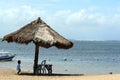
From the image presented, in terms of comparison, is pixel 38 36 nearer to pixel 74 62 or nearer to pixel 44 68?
pixel 44 68

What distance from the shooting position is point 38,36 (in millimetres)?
23047

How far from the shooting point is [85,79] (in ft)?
66.0

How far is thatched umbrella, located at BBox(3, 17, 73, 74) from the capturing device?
75.2ft

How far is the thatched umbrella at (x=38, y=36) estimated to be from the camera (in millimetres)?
22906

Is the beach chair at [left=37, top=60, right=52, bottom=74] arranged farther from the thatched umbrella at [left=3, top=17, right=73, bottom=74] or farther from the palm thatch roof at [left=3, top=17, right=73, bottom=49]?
the palm thatch roof at [left=3, top=17, right=73, bottom=49]

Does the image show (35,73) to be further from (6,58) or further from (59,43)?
(6,58)

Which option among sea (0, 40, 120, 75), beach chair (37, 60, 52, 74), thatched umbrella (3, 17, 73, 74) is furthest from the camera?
sea (0, 40, 120, 75)

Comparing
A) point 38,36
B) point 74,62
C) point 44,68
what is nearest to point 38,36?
point 38,36

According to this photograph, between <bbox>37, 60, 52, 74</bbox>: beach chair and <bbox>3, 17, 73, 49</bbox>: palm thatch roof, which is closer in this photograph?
<bbox>3, 17, 73, 49</bbox>: palm thatch roof

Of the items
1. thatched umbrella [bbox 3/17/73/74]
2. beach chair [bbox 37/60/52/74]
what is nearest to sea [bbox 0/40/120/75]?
beach chair [bbox 37/60/52/74]

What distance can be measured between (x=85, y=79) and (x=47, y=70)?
4848 mm

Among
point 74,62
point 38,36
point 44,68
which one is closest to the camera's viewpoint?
point 38,36

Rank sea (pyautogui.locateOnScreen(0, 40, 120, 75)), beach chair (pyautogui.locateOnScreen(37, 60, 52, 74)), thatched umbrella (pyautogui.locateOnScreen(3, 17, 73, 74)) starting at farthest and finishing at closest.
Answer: sea (pyautogui.locateOnScreen(0, 40, 120, 75)) < beach chair (pyautogui.locateOnScreen(37, 60, 52, 74)) < thatched umbrella (pyautogui.locateOnScreen(3, 17, 73, 74))

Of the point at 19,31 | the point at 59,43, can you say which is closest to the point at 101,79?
the point at 59,43
